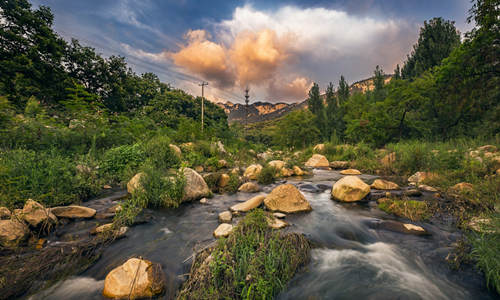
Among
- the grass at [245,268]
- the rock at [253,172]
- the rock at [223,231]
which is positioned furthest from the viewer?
the rock at [253,172]

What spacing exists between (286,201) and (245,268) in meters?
3.21

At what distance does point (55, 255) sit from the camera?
284 centimetres

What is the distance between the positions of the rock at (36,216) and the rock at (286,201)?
195 inches

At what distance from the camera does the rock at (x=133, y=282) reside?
2252 mm

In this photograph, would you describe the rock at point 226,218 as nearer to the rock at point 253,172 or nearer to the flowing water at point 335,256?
the flowing water at point 335,256

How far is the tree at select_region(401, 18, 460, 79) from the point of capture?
23.4 metres

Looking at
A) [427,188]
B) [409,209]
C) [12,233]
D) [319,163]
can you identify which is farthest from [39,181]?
[319,163]

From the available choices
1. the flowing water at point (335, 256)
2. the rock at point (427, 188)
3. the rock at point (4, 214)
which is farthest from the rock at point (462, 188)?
the rock at point (4, 214)

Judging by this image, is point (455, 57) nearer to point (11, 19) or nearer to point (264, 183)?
point (264, 183)

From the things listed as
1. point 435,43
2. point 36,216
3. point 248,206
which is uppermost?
point 435,43

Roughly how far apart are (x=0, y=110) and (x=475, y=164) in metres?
18.0

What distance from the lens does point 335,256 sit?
3465 millimetres

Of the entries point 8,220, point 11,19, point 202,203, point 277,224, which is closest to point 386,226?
point 277,224

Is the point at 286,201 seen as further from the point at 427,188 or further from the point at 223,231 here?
the point at 427,188
